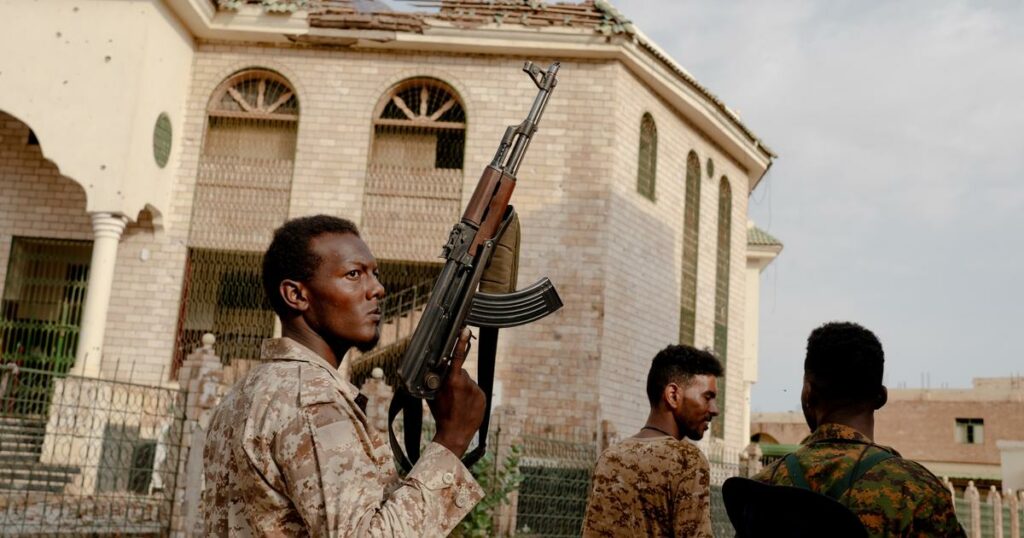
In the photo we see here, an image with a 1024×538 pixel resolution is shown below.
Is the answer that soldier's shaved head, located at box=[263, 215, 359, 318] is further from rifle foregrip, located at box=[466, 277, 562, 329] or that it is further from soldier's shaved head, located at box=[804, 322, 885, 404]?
soldier's shaved head, located at box=[804, 322, 885, 404]

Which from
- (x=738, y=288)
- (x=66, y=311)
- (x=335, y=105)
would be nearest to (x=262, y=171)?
(x=335, y=105)

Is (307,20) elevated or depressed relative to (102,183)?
elevated

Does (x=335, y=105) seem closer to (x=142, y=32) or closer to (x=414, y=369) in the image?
(x=142, y=32)

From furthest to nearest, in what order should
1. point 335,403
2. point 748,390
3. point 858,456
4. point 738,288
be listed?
point 748,390
point 738,288
point 858,456
point 335,403

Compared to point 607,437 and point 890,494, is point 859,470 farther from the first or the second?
point 607,437

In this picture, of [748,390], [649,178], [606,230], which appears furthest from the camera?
[748,390]

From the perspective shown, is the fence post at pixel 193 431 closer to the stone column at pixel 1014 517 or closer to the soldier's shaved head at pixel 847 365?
the soldier's shaved head at pixel 847 365

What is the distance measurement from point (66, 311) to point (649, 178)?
35.5 feet

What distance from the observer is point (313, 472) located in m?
1.86

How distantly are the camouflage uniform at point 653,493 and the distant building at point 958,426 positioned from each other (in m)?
36.4

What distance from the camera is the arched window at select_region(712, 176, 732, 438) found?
66.6ft

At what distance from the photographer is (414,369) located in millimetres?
2191

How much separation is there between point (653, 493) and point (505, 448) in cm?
648

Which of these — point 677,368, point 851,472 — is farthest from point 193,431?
point 851,472
